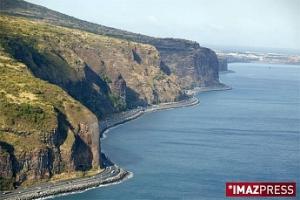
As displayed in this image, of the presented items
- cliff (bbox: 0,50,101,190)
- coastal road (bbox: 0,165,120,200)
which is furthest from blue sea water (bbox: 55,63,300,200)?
cliff (bbox: 0,50,101,190)

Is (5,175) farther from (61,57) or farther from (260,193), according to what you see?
(61,57)

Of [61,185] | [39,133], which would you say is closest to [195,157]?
[61,185]

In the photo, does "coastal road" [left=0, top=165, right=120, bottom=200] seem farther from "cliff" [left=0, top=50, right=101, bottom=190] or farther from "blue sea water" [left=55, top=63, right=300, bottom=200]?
"blue sea water" [left=55, top=63, right=300, bottom=200]

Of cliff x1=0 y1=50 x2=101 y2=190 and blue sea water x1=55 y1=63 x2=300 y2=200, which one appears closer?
cliff x1=0 y1=50 x2=101 y2=190

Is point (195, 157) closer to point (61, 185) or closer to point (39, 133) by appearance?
point (61, 185)

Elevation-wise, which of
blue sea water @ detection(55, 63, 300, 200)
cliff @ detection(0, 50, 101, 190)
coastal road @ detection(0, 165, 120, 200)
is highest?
cliff @ detection(0, 50, 101, 190)

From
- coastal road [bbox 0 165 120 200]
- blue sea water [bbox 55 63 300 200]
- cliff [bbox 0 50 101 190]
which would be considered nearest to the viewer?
coastal road [bbox 0 165 120 200]

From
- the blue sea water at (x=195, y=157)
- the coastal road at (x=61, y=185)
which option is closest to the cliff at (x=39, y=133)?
the coastal road at (x=61, y=185)

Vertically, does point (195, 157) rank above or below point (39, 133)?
below
